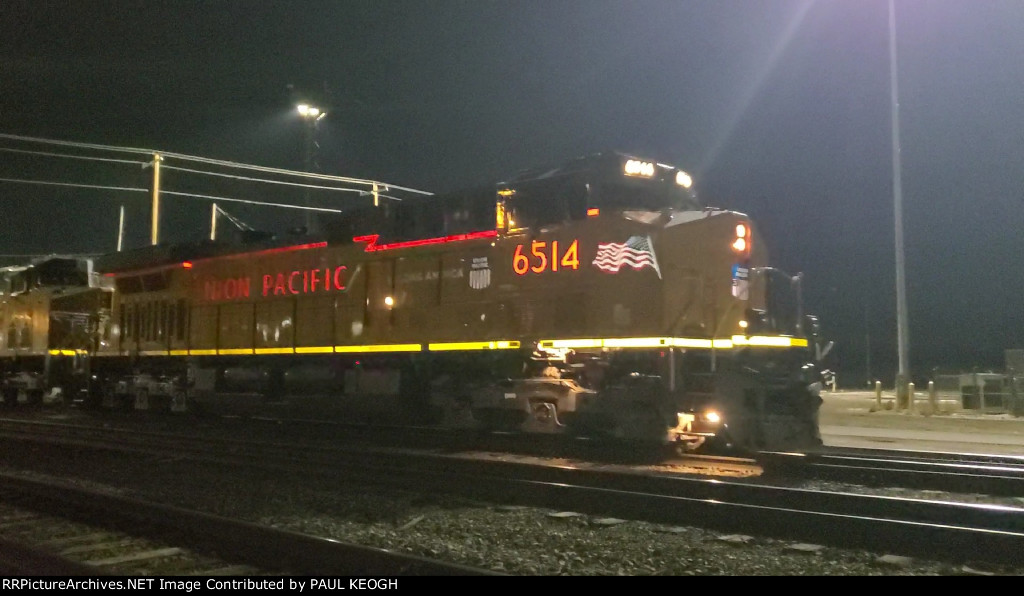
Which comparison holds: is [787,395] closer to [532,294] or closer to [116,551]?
[532,294]

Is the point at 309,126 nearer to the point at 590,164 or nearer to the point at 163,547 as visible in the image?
the point at 590,164

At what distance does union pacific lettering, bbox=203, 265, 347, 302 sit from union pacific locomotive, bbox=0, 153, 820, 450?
0.04 meters

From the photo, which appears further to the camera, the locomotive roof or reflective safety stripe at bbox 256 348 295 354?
reflective safety stripe at bbox 256 348 295 354

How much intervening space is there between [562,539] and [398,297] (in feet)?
26.1

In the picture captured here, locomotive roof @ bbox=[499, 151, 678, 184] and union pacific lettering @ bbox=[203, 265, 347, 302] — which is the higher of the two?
locomotive roof @ bbox=[499, 151, 678, 184]

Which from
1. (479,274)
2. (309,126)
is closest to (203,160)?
(309,126)

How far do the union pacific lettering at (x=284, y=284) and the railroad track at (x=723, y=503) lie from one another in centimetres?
447

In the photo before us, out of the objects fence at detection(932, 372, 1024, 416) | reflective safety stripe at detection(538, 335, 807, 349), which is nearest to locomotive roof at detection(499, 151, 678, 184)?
reflective safety stripe at detection(538, 335, 807, 349)

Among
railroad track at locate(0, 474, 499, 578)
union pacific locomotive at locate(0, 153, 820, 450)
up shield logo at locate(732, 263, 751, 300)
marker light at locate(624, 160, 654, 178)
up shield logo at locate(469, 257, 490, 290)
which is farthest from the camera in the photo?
up shield logo at locate(469, 257, 490, 290)

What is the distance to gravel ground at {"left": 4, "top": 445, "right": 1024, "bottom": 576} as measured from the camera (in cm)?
636

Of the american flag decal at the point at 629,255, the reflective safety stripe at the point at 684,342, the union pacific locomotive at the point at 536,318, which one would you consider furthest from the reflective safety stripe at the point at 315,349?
the american flag decal at the point at 629,255

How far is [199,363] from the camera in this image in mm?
18578

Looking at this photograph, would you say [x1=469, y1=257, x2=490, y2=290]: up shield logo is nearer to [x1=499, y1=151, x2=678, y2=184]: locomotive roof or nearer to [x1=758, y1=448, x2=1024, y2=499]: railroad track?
[x1=499, y1=151, x2=678, y2=184]: locomotive roof

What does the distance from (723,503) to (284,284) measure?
11107 millimetres
